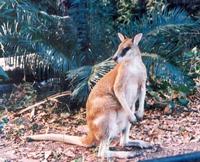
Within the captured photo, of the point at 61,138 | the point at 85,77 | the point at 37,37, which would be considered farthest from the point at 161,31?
the point at 61,138

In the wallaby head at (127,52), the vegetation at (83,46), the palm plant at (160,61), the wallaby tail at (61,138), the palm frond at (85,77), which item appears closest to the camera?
the wallaby head at (127,52)

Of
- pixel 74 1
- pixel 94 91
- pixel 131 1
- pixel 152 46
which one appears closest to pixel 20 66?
pixel 74 1

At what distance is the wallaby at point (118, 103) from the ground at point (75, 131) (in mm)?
155

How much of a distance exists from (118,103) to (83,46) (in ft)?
8.51

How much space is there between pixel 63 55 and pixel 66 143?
197 cm

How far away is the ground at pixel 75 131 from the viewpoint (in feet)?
17.1

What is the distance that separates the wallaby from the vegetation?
1.18 meters

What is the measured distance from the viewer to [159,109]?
687 centimetres

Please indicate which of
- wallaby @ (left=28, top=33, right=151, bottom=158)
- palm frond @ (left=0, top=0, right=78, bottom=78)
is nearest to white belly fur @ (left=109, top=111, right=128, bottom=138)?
wallaby @ (left=28, top=33, right=151, bottom=158)

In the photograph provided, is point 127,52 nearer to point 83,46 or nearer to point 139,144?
point 139,144

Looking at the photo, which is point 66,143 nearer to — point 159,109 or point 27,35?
point 159,109

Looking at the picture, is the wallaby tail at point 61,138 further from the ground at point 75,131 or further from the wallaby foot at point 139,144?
the wallaby foot at point 139,144

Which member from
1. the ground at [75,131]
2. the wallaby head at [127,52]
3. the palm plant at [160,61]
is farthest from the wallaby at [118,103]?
the palm plant at [160,61]

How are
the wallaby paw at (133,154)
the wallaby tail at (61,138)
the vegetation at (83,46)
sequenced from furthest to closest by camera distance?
the vegetation at (83,46), the wallaby tail at (61,138), the wallaby paw at (133,154)
